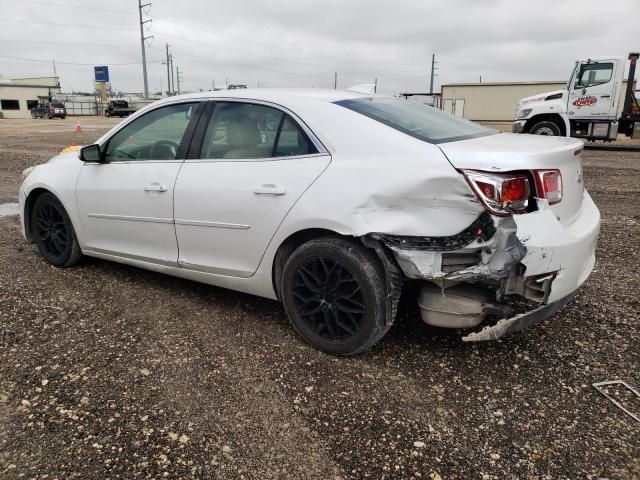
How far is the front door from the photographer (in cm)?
368

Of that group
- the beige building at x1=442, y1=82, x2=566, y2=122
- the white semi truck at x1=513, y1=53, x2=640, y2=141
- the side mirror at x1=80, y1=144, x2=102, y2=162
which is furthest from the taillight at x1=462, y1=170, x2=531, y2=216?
the beige building at x1=442, y1=82, x2=566, y2=122

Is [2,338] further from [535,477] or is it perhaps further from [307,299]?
[535,477]

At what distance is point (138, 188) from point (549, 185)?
279cm

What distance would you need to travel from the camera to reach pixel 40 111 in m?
51.0

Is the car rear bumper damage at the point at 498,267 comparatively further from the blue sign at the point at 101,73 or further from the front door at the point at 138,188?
the blue sign at the point at 101,73

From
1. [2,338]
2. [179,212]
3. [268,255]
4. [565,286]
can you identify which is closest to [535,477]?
[565,286]

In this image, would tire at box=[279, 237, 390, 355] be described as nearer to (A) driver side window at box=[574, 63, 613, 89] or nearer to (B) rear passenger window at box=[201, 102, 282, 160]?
(B) rear passenger window at box=[201, 102, 282, 160]

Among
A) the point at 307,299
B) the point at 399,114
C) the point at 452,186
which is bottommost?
the point at 307,299

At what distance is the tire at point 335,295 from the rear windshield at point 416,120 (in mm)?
775

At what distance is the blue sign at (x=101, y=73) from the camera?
172 feet

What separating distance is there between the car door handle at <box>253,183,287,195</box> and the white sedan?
16 millimetres

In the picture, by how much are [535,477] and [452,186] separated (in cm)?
138

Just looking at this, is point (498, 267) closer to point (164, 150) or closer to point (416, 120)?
point (416, 120)

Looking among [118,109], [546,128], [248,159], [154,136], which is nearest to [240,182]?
[248,159]
